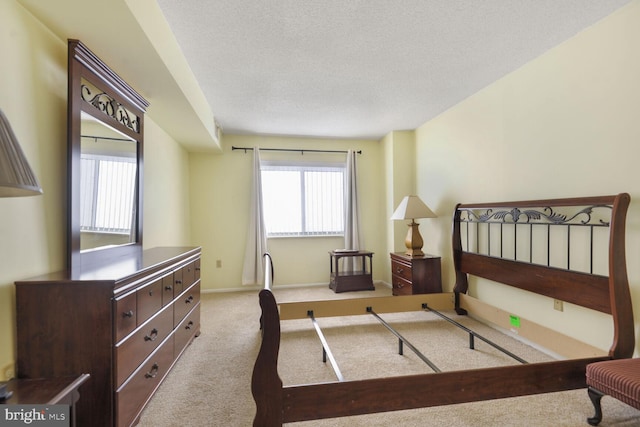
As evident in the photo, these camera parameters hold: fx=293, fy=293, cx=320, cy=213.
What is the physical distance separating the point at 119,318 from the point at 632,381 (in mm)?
2346

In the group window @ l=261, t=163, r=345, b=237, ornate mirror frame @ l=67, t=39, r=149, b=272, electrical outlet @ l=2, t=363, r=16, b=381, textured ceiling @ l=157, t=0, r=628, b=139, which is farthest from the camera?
window @ l=261, t=163, r=345, b=237

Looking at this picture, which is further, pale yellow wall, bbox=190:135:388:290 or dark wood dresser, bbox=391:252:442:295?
pale yellow wall, bbox=190:135:388:290

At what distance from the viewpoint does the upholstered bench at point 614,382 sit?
1.28 metres

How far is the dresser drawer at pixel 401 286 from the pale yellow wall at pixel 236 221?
847 millimetres

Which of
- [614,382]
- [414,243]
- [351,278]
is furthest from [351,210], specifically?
[614,382]

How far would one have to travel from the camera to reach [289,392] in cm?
127

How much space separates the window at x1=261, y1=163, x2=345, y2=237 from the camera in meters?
4.67

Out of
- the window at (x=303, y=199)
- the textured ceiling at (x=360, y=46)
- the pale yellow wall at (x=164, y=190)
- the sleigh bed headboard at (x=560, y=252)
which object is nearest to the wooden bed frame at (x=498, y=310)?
the sleigh bed headboard at (x=560, y=252)

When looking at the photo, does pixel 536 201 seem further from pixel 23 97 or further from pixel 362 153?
pixel 23 97

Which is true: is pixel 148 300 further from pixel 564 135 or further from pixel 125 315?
pixel 564 135

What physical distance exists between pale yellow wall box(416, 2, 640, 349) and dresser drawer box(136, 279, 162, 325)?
2.90m

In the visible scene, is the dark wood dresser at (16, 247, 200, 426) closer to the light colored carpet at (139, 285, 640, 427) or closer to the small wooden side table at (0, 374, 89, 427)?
the small wooden side table at (0, 374, 89, 427)

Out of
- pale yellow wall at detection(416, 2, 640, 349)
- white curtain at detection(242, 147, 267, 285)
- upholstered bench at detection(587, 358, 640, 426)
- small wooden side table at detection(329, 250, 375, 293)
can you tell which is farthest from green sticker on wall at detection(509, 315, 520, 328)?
white curtain at detection(242, 147, 267, 285)

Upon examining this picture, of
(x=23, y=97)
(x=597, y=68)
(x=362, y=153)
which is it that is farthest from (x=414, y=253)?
(x=23, y=97)
